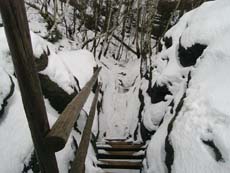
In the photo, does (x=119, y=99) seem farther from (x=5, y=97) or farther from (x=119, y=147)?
(x=5, y=97)

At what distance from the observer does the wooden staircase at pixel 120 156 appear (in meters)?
3.87

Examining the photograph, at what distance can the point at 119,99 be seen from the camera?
Answer: 8.17 metres

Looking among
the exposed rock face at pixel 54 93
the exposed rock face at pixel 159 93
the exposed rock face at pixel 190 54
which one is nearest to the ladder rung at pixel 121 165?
the exposed rock face at pixel 54 93

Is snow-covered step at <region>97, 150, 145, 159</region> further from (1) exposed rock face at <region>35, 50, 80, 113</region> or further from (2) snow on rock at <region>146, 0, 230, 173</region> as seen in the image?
(1) exposed rock face at <region>35, 50, 80, 113</region>

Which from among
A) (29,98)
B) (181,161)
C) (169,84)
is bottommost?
(169,84)

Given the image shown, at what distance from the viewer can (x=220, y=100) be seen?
2.72 m

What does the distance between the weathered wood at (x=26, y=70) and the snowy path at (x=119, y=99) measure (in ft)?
14.9

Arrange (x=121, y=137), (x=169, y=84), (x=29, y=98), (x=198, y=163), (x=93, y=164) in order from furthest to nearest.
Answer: (x=121, y=137) < (x=169, y=84) < (x=93, y=164) < (x=198, y=163) < (x=29, y=98)

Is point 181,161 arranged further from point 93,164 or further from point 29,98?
point 29,98

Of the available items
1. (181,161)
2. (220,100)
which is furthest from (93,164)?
(220,100)

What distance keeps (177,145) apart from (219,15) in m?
2.68

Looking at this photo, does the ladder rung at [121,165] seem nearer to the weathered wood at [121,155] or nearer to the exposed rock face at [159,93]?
the weathered wood at [121,155]

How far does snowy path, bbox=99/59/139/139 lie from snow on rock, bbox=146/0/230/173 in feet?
5.66

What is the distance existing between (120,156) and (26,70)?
3.24 m
